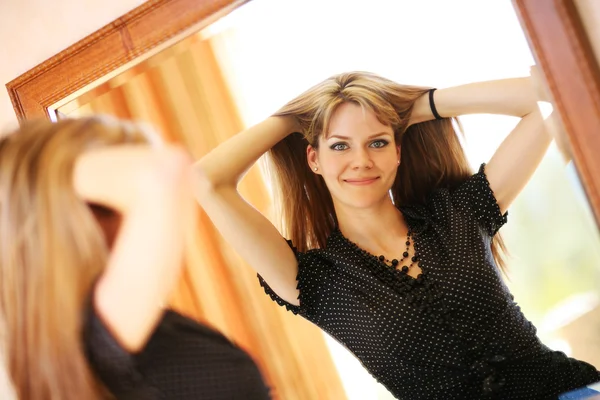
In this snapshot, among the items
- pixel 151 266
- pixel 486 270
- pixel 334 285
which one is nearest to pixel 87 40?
pixel 151 266

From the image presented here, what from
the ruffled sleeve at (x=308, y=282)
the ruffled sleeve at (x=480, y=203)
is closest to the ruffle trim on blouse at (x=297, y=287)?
the ruffled sleeve at (x=308, y=282)

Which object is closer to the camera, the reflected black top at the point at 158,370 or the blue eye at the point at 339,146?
the reflected black top at the point at 158,370

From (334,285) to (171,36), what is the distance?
0.54 meters

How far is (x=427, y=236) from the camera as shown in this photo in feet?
3.56

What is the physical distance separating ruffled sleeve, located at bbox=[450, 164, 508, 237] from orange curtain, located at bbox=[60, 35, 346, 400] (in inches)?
12.8

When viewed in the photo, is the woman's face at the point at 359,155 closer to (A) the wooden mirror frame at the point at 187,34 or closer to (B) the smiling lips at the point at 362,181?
(B) the smiling lips at the point at 362,181

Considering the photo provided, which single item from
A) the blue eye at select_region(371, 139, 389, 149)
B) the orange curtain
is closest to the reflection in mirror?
the orange curtain

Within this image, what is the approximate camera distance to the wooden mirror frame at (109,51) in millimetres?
1172

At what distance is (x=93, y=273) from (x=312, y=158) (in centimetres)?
41

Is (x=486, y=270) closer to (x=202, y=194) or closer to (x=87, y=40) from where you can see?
(x=202, y=194)

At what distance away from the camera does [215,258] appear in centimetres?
112

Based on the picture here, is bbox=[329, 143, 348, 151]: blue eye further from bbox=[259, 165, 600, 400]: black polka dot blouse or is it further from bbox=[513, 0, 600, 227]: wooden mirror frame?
bbox=[513, 0, 600, 227]: wooden mirror frame

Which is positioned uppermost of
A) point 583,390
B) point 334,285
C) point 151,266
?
point 151,266

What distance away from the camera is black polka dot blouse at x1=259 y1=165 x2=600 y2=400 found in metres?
1.00
